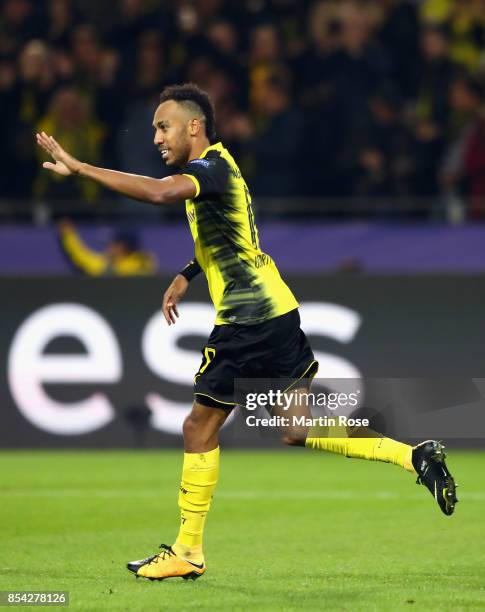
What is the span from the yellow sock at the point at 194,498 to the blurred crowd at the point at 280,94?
24.8 feet

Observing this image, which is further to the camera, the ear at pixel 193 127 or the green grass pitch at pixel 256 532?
the ear at pixel 193 127

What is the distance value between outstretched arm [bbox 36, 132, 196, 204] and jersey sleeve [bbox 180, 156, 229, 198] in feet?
0.50

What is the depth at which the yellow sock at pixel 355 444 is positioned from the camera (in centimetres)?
650

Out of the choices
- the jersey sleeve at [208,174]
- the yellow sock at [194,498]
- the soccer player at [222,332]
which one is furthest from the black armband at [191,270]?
the yellow sock at [194,498]

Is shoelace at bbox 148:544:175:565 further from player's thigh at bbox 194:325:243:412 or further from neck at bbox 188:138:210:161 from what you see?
neck at bbox 188:138:210:161

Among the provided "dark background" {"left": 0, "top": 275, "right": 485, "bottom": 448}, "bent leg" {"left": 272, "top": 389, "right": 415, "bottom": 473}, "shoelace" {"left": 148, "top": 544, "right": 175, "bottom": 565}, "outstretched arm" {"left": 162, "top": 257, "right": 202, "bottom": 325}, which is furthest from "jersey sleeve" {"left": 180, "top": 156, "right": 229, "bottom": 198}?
"dark background" {"left": 0, "top": 275, "right": 485, "bottom": 448}

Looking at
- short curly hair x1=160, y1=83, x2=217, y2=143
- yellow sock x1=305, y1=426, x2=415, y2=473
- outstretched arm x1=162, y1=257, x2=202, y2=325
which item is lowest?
yellow sock x1=305, y1=426, x2=415, y2=473

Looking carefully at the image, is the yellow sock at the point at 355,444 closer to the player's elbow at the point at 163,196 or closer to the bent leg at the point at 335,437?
the bent leg at the point at 335,437

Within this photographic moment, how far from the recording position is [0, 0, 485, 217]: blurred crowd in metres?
13.9

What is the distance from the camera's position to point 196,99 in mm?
6547

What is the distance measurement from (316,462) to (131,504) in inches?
112

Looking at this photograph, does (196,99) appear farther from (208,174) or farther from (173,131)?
(208,174)

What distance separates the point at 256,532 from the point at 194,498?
1.71 meters

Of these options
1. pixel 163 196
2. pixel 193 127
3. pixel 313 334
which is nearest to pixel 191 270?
pixel 193 127
